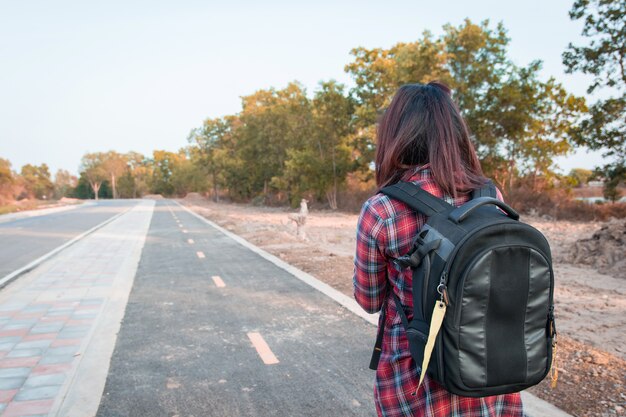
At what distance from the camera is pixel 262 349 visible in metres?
4.93

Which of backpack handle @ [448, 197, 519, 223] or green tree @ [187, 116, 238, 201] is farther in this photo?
green tree @ [187, 116, 238, 201]

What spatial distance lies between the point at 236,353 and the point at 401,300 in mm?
3513

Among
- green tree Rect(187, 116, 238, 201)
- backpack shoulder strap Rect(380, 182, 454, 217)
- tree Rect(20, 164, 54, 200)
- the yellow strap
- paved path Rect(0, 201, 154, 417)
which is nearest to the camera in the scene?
the yellow strap

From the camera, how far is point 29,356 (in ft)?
15.5

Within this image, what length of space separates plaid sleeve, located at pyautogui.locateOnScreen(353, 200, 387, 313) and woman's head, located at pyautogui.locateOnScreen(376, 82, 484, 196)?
192 millimetres

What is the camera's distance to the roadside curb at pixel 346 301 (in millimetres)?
3410

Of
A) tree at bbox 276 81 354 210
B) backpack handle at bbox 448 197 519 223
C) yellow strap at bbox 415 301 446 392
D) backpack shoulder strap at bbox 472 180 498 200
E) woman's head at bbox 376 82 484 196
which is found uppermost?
tree at bbox 276 81 354 210

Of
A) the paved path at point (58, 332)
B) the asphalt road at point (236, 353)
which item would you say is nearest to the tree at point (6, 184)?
the paved path at point (58, 332)

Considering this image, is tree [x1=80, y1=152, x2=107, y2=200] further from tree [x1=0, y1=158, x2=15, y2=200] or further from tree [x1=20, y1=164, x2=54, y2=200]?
tree [x1=0, y1=158, x2=15, y2=200]

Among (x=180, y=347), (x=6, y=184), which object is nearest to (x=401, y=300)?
(x=180, y=347)

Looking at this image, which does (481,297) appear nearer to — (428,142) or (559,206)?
(428,142)

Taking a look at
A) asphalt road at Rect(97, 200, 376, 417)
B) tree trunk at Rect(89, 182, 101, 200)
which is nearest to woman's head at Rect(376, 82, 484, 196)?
asphalt road at Rect(97, 200, 376, 417)

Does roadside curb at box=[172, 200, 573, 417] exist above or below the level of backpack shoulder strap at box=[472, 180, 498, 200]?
below

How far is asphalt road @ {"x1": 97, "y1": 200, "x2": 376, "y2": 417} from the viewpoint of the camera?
3.68 meters
